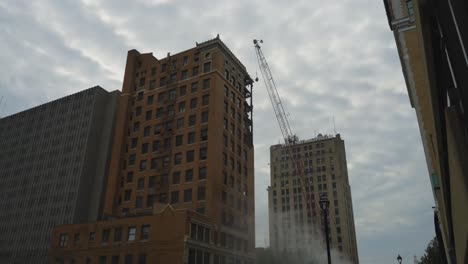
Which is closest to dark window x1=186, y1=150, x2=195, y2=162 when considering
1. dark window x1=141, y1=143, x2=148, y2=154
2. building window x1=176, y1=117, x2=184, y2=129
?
building window x1=176, y1=117, x2=184, y2=129

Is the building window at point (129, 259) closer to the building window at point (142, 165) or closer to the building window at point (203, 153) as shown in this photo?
the building window at point (142, 165)

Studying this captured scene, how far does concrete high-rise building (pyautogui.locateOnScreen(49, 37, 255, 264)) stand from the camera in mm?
59156

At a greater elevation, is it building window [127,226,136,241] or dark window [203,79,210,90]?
dark window [203,79,210,90]

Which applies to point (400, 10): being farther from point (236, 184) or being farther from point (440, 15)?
point (236, 184)

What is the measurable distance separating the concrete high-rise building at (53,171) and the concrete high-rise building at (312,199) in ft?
258

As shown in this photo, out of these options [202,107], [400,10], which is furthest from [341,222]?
[400,10]

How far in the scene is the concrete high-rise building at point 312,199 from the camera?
142125 millimetres

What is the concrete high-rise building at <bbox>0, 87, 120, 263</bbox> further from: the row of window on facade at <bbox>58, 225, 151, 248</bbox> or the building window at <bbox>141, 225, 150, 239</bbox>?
the building window at <bbox>141, 225, 150, 239</bbox>

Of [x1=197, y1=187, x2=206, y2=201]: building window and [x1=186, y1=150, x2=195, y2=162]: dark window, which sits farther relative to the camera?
[x1=186, y1=150, x2=195, y2=162]: dark window

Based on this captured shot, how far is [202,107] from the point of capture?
7281cm

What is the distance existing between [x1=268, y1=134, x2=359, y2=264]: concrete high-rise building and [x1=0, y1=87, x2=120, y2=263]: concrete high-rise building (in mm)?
78757

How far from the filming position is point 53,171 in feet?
303

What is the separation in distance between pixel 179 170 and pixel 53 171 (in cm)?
4063

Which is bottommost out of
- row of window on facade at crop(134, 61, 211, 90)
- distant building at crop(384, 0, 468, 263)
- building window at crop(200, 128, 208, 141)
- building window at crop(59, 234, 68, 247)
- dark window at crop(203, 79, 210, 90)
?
distant building at crop(384, 0, 468, 263)
